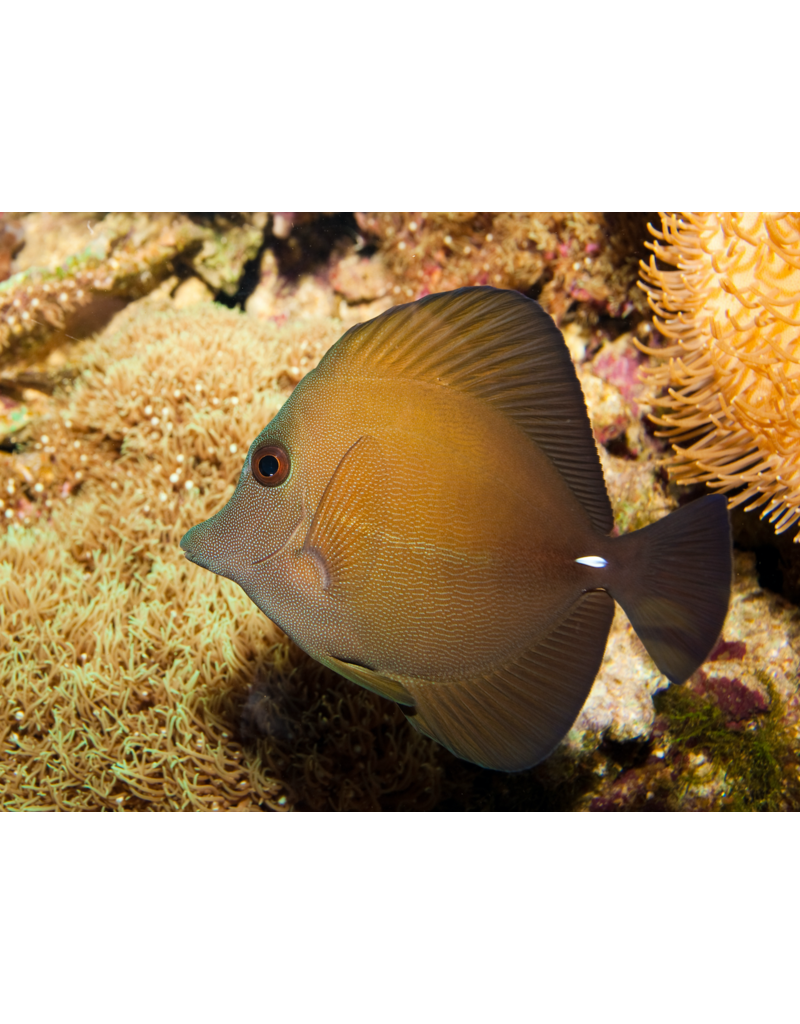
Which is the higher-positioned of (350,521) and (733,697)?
(350,521)

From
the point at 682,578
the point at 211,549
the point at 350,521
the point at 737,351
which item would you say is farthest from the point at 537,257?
the point at 211,549

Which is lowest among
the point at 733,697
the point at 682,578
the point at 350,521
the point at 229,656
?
the point at 229,656

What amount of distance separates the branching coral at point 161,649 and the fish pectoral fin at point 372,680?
88 cm

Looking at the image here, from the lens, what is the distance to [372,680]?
4.46 feet

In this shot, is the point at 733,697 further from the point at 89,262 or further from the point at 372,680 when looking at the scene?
the point at 89,262

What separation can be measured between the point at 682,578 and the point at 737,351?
138 centimetres

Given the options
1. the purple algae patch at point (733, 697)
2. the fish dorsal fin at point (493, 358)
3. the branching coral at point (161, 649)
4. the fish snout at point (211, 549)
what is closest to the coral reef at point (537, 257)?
the branching coral at point (161, 649)

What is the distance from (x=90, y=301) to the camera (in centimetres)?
397

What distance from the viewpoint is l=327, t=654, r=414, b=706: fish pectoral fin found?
1354 mm

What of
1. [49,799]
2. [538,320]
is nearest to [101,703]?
[49,799]

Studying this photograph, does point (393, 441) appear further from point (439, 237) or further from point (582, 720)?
point (439, 237)

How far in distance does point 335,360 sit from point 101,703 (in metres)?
1.87

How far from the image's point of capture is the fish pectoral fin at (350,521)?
1.34 metres

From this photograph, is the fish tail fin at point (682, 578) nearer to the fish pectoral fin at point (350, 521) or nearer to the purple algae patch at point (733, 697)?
the fish pectoral fin at point (350, 521)
